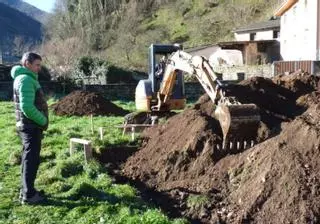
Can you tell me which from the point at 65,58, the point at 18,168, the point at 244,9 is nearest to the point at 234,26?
the point at 244,9

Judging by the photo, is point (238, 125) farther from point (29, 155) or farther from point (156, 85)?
point (156, 85)

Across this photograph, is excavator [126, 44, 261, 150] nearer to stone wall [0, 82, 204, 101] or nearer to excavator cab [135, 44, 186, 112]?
excavator cab [135, 44, 186, 112]

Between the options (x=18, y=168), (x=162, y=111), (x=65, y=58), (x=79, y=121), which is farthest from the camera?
(x=65, y=58)

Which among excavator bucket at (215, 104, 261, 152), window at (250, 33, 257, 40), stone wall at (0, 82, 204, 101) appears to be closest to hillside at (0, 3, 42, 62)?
window at (250, 33, 257, 40)

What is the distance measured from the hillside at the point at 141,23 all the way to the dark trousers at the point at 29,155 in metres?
42.7

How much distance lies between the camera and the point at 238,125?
9391mm

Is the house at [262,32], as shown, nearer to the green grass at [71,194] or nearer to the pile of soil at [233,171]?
the pile of soil at [233,171]

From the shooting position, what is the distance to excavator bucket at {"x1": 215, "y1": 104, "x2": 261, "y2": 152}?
9336mm

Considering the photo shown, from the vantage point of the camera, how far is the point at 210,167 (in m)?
8.86

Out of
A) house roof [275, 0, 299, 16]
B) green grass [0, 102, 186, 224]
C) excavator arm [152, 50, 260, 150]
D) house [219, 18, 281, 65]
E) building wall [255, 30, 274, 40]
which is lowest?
green grass [0, 102, 186, 224]

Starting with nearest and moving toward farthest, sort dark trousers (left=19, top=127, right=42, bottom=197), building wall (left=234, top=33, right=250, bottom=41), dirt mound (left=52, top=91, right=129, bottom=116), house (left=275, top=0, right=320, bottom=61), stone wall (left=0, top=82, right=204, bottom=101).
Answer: dark trousers (left=19, top=127, right=42, bottom=197) → dirt mound (left=52, top=91, right=129, bottom=116) → stone wall (left=0, top=82, right=204, bottom=101) → house (left=275, top=0, right=320, bottom=61) → building wall (left=234, top=33, right=250, bottom=41)

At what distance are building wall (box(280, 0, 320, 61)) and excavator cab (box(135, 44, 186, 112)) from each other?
1543 cm

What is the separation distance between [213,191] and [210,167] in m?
0.90

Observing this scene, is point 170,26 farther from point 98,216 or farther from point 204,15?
point 98,216
